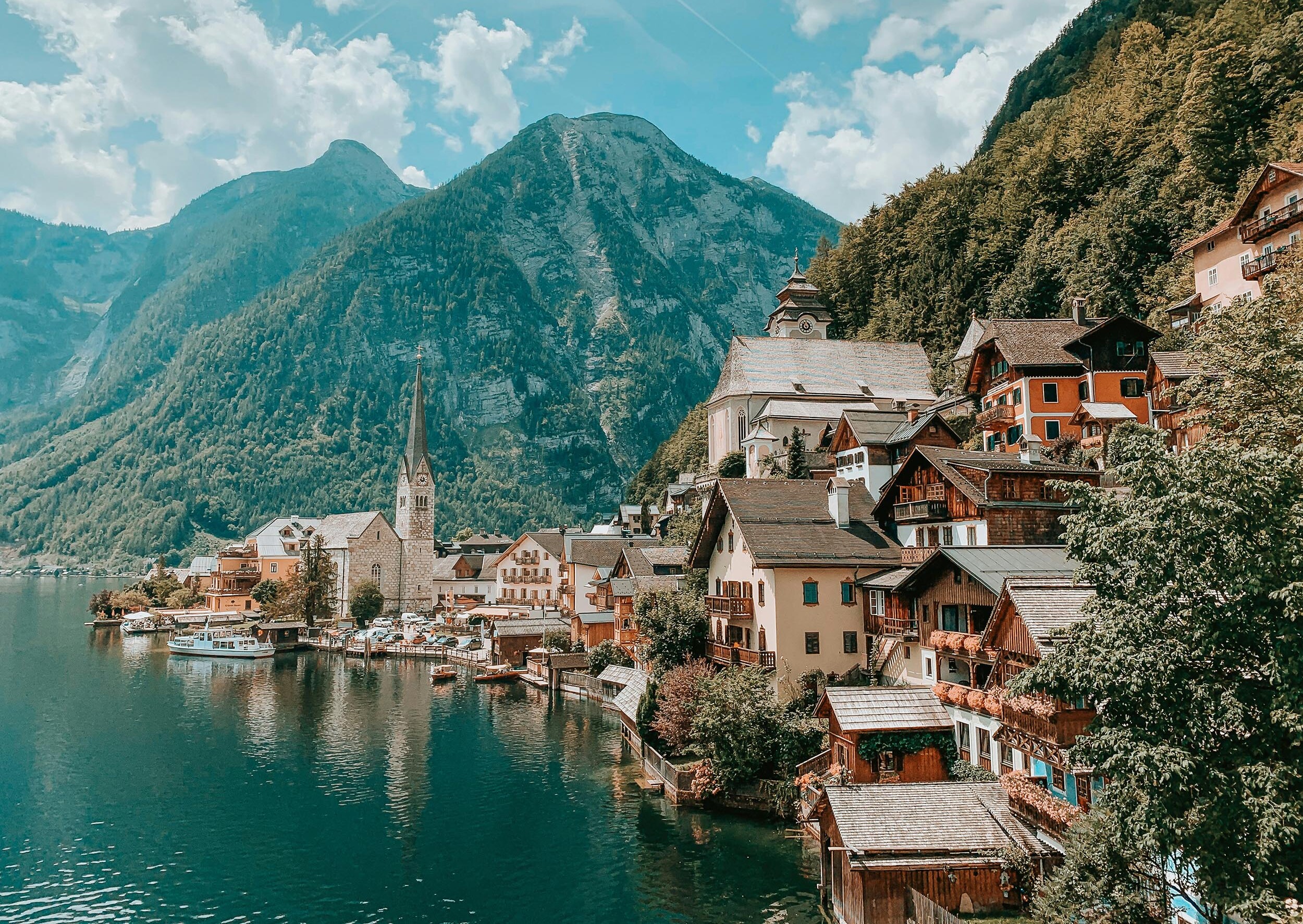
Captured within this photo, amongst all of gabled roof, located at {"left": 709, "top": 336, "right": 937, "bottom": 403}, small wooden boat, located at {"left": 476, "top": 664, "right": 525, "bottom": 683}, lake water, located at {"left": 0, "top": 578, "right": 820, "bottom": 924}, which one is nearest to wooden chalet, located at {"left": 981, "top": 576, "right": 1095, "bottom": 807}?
lake water, located at {"left": 0, "top": 578, "right": 820, "bottom": 924}

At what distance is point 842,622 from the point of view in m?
39.2

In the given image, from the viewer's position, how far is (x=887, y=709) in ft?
98.8

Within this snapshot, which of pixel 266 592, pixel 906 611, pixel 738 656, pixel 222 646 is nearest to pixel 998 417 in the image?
pixel 906 611

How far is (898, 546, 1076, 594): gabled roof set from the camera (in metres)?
28.8

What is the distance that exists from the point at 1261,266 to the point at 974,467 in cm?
2086

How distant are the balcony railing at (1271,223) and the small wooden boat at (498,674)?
5864 centimetres

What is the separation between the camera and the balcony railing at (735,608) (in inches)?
1587

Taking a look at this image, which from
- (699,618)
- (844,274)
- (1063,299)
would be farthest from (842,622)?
(844,274)

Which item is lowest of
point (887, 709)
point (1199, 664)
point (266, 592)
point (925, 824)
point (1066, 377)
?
point (925, 824)

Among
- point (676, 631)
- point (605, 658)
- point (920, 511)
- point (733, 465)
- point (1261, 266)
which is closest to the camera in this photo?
point (920, 511)

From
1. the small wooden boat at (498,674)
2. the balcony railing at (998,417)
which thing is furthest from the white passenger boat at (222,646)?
the balcony railing at (998,417)

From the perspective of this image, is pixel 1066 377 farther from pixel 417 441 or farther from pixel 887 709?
pixel 417 441

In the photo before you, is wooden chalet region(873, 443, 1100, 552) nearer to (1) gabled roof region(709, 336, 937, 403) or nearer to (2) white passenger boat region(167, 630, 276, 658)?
(1) gabled roof region(709, 336, 937, 403)

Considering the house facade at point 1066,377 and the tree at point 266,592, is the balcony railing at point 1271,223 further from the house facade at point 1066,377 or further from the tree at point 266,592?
the tree at point 266,592
